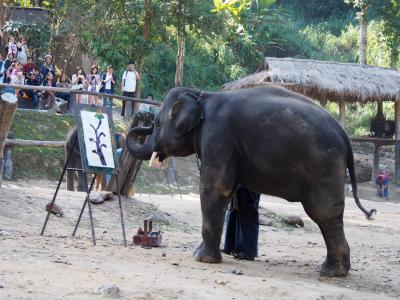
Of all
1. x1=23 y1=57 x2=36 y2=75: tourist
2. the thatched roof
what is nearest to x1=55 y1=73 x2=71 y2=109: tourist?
x1=23 y1=57 x2=36 y2=75: tourist

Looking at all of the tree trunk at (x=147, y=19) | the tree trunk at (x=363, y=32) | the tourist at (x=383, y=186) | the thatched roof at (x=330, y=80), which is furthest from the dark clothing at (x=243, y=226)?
the tree trunk at (x=363, y=32)

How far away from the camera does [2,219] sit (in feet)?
33.4

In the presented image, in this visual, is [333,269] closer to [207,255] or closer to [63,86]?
[207,255]

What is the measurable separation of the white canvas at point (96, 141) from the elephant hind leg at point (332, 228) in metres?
2.36

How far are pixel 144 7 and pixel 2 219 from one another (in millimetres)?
14017

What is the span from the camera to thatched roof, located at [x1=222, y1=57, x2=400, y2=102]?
27.0 meters

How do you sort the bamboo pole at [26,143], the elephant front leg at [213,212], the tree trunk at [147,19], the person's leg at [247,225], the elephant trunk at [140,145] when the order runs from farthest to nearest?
the tree trunk at [147,19] < the bamboo pole at [26,143] < the elephant trunk at [140,145] < the person's leg at [247,225] < the elephant front leg at [213,212]

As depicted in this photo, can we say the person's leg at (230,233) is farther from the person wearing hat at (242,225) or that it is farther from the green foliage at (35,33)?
the green foliage at (35,33)

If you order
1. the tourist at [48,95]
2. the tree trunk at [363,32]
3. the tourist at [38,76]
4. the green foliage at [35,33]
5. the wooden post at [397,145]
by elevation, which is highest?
the tree trunk at [363,32]

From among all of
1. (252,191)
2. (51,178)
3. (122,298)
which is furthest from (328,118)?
(51,178)

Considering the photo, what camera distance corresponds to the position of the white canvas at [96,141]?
9.73 m

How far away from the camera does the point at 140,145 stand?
9828 millimetres

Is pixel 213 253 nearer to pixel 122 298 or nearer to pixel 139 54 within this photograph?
pixel 122 298

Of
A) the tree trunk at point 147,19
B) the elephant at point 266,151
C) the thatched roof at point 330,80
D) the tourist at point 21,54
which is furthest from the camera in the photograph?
the thatched roof at point 330,80
